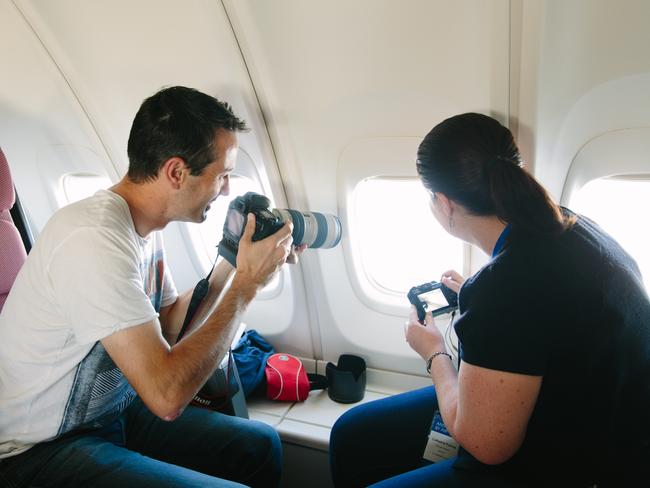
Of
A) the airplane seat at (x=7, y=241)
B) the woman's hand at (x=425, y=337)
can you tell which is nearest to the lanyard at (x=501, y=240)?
the woman's hand at (x=425, y=337)

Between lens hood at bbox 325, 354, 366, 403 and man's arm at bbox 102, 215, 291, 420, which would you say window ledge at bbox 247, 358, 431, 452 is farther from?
man's arm at bbox 102, 215, 291, 420

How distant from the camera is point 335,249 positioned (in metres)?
2.23

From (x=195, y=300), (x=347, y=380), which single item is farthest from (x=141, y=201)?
(x=347, y=380)

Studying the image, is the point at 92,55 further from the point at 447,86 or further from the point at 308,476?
the point at 308,476

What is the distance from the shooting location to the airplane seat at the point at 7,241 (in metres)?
1.91

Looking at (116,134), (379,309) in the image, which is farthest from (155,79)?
(379,309)

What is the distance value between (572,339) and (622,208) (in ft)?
3.46

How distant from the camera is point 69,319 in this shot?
1289 mm

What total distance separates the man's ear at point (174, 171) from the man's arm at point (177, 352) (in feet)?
1.11

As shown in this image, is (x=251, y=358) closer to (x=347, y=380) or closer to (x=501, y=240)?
(x=347, y=380)

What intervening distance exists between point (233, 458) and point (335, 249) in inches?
41.6

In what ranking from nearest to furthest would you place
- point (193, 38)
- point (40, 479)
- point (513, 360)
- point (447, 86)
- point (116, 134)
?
point (513, 360) < point (40, 479) < point (447, 86) < point (193, 38) < point (116, 134)

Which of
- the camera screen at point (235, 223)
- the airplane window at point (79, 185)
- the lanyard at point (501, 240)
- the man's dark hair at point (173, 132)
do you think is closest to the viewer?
the lanyard at point (501, 240)

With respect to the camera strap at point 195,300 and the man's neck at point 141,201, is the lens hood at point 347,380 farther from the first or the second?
the man's neck at point 141,201
